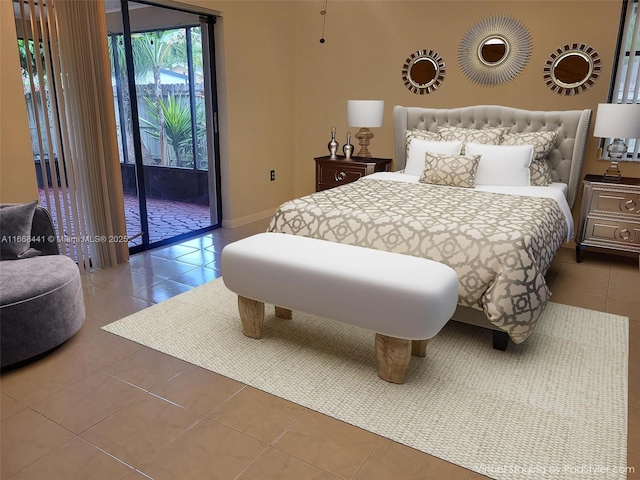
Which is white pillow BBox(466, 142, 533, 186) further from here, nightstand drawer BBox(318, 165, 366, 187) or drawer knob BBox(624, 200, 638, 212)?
nightstand drawer BBox(318, 165, 366, 187)

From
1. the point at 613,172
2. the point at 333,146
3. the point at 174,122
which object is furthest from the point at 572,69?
the point at 174,122

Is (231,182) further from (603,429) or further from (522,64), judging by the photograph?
(603,429)

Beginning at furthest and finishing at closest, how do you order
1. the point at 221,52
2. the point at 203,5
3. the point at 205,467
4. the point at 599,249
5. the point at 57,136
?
1. the point at 221,52
2. the point at 203,5
3. the point at 599,249
4. the point at 57,136
5. the point at 205,467

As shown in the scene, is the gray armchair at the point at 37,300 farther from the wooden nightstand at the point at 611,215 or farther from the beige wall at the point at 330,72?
the wooden nightstand at the point at 611,215

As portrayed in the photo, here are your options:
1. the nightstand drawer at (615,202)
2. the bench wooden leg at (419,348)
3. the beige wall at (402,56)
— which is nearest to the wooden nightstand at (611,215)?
the nightstand drawer at (615,202)

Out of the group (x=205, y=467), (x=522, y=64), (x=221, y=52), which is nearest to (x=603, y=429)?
(x=205, y=467)

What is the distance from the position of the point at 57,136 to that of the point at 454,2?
3.64 metres

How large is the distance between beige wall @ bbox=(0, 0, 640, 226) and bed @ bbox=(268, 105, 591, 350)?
250 mm

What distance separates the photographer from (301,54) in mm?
5500

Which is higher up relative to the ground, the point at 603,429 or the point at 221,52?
the point at 221,52

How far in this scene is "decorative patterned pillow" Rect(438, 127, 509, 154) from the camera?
4035mm

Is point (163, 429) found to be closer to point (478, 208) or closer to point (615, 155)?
point (478, 208)

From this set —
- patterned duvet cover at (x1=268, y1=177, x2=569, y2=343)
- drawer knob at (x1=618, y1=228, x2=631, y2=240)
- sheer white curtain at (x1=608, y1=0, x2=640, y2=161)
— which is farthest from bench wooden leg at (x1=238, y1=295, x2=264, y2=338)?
sheer white curtain at (x1=608, y1=0, x2=640, y2=161)

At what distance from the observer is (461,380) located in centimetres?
229
